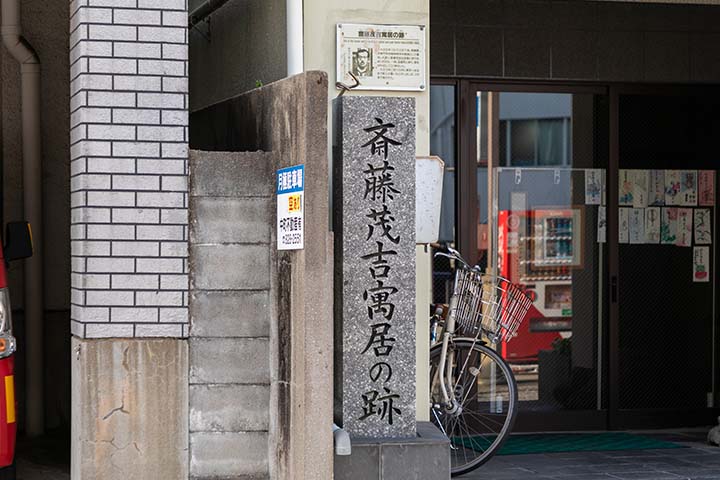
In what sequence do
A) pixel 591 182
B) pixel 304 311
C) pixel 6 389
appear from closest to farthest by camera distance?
pixel 304 311 < pixel 6 389 < pixel 591 182

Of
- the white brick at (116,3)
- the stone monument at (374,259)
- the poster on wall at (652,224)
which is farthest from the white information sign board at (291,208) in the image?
the poster on wall at (652,224)

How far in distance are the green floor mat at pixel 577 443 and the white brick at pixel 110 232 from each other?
3.60 m

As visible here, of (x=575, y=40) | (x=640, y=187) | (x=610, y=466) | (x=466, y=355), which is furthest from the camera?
(x=640, y=187)

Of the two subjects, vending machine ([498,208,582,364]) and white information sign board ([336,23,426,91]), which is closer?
white information sign board ([336,23,426,91])

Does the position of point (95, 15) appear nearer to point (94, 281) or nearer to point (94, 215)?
point (94, 215)

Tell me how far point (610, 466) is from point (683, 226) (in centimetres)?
271

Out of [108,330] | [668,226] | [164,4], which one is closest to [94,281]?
[108,330]

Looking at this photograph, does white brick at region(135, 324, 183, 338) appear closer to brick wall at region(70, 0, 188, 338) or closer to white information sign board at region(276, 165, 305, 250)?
brick wall at region(70, 0, 188, 338)

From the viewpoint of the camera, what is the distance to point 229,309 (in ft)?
19.0

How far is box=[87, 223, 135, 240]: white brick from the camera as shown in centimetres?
561

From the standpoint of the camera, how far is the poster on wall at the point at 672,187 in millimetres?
9703

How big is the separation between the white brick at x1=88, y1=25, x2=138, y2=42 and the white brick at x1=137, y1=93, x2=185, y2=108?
299 millimetres

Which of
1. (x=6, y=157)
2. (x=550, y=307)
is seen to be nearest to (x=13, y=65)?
(x=6, y=157)

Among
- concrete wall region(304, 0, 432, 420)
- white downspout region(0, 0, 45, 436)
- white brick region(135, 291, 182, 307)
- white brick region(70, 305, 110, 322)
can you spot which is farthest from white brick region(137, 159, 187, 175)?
white downspout region(0, 0, 45, 436)
